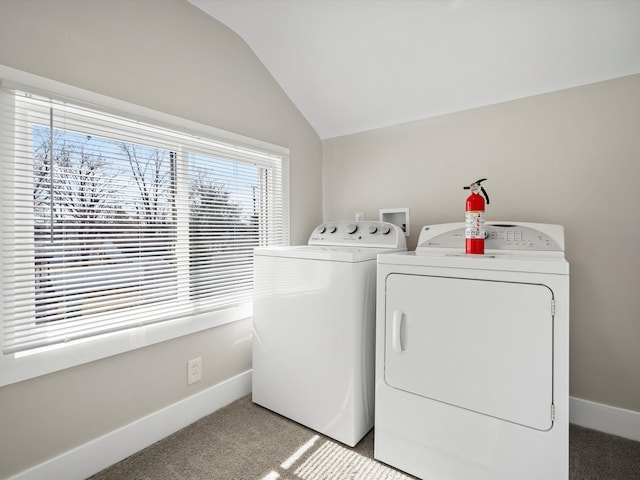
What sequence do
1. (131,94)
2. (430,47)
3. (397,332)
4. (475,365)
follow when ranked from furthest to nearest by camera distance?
(430,47) < (131,94) < (397,332) < (475,365)

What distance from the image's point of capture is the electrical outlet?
73.2 inches

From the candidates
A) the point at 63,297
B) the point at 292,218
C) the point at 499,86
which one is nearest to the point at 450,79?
the point at 499,86

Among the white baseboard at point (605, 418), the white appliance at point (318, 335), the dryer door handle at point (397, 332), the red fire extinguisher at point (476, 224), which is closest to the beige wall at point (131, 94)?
the white appliance at point (318, 335)

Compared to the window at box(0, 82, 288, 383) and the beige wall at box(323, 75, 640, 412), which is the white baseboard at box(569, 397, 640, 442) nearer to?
the beige wall at box(323, 75, 640, 412)

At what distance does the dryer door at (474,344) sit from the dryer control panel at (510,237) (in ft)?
1.77

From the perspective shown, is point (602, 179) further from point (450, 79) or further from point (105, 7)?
point (105, 7)

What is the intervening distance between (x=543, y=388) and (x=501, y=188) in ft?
4.04

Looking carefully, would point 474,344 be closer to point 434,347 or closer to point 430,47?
point 434,347

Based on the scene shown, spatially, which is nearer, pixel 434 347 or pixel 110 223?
pixel 434 347

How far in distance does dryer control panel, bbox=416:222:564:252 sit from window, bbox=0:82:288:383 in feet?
4.17

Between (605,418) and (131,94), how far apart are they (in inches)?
117

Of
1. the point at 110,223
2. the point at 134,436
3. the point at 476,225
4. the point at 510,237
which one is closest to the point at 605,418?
the point at 510,237

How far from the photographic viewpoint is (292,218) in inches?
98.6

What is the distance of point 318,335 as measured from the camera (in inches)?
68.9
